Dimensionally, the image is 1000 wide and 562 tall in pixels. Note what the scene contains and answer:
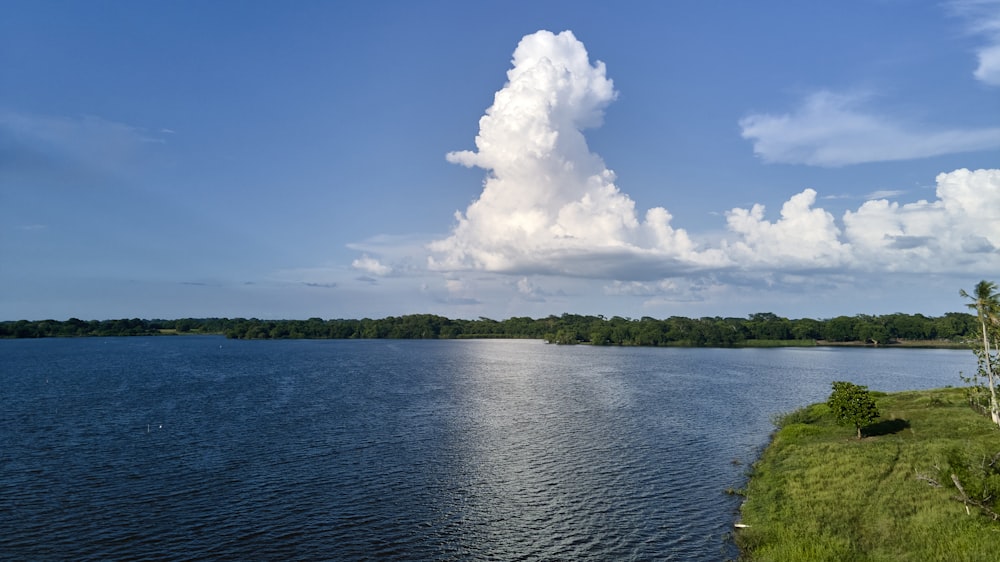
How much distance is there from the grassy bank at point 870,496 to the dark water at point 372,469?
10.9 ft

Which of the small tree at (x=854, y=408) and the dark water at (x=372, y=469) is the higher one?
the small tree at (x=854, y=408)

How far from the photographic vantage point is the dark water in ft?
128

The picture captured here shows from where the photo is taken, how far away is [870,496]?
136 feet

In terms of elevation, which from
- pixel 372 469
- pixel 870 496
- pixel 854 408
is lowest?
pixel 372 469

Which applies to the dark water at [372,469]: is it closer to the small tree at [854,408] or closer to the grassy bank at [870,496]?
the grassy bank at [870,496]

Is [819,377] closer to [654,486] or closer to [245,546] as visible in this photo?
[654,486]

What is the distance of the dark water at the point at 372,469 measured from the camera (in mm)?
39094

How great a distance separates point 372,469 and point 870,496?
41621 mm

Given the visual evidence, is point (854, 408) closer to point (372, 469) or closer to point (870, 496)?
point (870, 496)

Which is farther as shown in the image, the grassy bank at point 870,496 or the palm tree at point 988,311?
the palm tree at point 988,311

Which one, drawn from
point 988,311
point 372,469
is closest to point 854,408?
point 988,311

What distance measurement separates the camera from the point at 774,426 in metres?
78.9

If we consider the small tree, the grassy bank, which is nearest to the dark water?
the grassy bank

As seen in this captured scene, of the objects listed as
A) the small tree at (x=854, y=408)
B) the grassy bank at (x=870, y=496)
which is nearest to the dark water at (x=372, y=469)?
the grassy bank at (x=870, y=496)
